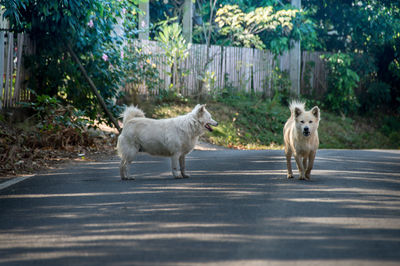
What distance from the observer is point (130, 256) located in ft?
15.4

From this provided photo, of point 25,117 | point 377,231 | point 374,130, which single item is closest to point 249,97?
point 374,130

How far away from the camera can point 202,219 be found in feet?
19.8

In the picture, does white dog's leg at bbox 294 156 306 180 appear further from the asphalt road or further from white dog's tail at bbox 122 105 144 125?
white dog's tail at bbox 122 105 144 125

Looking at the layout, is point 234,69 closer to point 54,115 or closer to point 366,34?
point 366,34

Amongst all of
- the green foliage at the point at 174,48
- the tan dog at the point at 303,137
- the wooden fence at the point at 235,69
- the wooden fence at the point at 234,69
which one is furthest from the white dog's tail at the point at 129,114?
the green foliage at the point at 174,48

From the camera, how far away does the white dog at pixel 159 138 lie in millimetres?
9297

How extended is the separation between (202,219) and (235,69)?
19.5 m

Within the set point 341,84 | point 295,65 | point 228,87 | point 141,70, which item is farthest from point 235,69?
point 141,70

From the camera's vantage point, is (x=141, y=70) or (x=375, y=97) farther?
(x=375, y=97)

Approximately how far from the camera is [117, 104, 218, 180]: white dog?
9297 millimetres

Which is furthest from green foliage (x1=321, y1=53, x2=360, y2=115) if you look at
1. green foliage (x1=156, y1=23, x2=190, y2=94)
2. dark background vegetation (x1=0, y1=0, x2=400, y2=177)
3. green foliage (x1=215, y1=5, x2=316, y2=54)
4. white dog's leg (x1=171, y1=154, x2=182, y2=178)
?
white dog's leg (x1=171, y1=154, x2=182, y2=178)

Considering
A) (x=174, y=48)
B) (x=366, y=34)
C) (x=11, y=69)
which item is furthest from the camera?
(x=366, y=34)

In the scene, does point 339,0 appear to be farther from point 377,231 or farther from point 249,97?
point 377,231

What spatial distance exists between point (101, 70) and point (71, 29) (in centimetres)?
154
